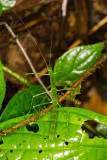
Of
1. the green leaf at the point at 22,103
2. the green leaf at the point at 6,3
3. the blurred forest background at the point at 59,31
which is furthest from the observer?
the blurred forest background at the point at 59,31

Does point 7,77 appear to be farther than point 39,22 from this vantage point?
No

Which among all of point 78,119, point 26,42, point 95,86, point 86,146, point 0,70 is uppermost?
point 26,42

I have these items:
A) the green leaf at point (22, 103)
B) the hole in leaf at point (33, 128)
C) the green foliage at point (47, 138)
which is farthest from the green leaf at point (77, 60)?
the hole in leaf at point (33, 128)

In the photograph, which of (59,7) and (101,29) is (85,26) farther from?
(59,7)

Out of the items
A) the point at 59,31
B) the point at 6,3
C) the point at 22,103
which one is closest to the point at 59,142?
the point at 22,103

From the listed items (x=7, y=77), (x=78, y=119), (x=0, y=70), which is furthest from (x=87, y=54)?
(x=7, y=77)

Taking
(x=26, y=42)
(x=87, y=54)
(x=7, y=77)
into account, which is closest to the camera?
(x=87, y=54)

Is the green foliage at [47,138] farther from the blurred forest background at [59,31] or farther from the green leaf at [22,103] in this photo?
the blurred forest background at [59,31]

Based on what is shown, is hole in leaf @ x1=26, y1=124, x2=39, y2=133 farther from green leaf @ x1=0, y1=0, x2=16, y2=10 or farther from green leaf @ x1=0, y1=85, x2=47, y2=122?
green leaf @ x1=0, y1=0, x2=16, y2=10
